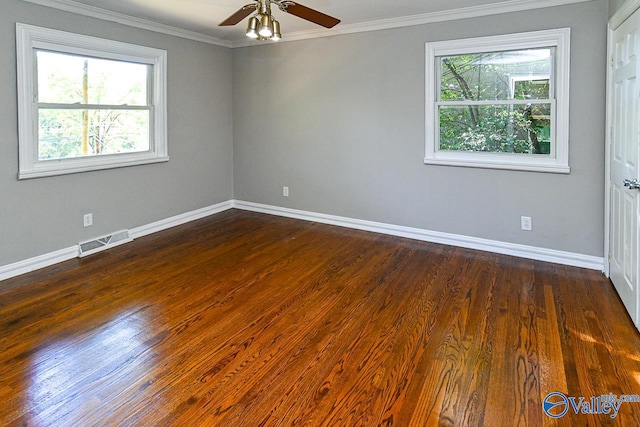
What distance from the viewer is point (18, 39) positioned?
3.47 metres

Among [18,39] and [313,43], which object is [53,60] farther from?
[313,43]

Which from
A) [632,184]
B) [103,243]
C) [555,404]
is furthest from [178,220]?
[632,184]

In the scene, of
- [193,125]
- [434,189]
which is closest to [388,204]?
[434,189]

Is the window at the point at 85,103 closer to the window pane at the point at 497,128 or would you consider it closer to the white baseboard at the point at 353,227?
the white baseboard at the point at 353,227

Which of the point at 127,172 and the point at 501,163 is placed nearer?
the point at 501,163

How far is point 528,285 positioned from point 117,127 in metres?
4.44

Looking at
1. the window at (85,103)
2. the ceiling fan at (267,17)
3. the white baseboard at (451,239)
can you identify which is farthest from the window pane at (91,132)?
the ceiling fan at (267,17)

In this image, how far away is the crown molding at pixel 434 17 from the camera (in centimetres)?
377

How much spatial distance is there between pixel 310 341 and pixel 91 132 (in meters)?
3.32

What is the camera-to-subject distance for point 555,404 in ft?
6.38

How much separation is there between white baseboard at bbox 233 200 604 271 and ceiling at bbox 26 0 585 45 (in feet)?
7.50

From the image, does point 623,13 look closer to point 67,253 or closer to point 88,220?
point 88,220

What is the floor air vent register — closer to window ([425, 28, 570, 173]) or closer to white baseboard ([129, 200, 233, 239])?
white baseboard ([129, 200, 233, 239])

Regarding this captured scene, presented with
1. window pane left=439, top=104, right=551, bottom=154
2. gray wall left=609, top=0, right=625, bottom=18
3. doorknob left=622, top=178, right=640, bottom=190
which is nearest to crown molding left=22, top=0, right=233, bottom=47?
window pane left=439, top=104, right=551, bottom=154
